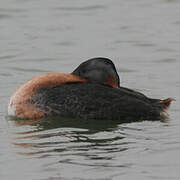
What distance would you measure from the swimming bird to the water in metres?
0.13

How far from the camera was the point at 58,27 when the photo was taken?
1864cm

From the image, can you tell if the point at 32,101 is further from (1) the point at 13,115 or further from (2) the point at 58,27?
(2) the point at 58,27

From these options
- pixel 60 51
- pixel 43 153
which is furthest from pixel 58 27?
pixel 43 153

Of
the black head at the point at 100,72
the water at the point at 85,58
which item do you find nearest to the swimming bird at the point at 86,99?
the black head at the point at 100,72

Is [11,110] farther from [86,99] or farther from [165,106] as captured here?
[165,106]

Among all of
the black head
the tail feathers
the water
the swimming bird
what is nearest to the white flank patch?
the swimming bird

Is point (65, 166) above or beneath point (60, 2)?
beneath

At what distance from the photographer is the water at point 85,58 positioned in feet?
27.9

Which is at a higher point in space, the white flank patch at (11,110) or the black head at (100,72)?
the black head at (100,72)

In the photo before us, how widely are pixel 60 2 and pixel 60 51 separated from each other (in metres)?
5.12

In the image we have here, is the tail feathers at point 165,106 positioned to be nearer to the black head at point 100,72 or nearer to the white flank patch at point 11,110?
the black head at point 100,72

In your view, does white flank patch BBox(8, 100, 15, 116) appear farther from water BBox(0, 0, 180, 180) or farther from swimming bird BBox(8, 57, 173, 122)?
water BBox(0, 0, 180, 180)

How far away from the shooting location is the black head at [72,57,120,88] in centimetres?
1069

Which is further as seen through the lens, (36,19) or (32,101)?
(36,19)
